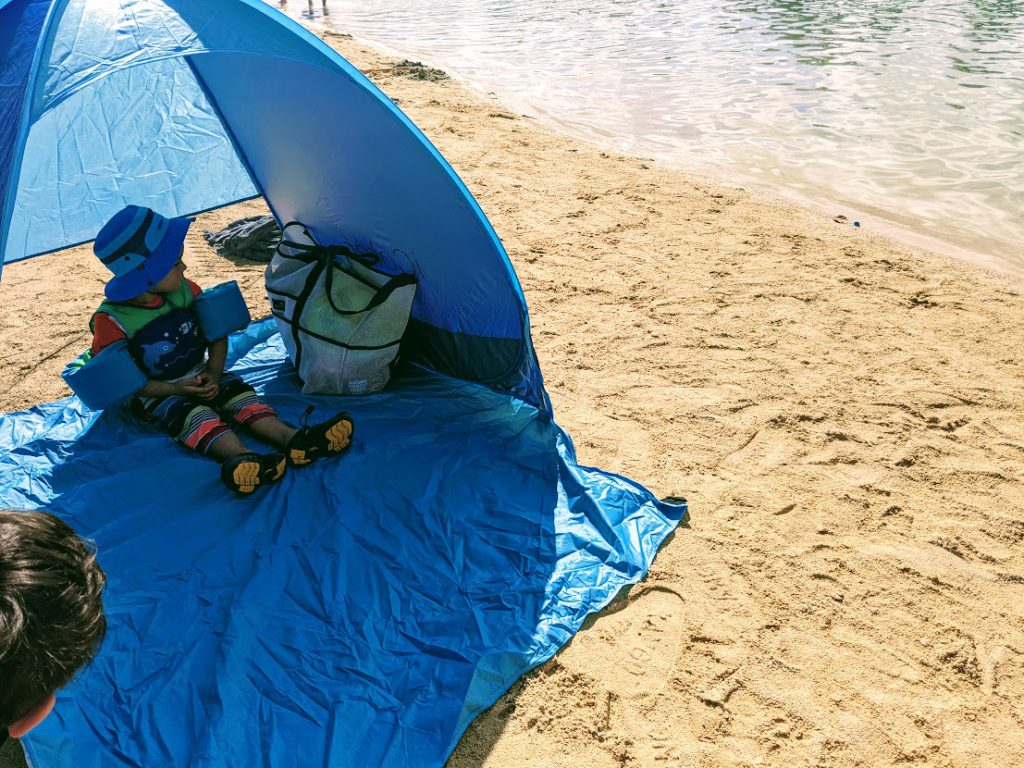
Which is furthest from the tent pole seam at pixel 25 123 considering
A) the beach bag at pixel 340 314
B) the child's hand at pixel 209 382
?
the beach bag at pixel 340 314

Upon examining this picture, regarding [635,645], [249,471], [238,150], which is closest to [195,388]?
[249,471]

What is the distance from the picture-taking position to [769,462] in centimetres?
340

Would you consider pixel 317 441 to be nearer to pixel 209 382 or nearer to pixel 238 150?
pixel 209 382

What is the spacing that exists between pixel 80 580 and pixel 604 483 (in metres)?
2.21

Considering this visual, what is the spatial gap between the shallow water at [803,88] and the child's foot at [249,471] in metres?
5.13

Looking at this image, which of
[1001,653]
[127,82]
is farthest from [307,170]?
[1001,653]

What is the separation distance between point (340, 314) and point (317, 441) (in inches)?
26.3

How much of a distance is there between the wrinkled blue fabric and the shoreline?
4052 mm

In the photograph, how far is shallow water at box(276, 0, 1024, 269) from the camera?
7055mm

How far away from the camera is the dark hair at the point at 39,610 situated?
1.16m

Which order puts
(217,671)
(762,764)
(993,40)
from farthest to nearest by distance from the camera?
(993,40) < (217,671) < (762,764)

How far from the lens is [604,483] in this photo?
3197mm

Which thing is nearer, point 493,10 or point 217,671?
point 217,671

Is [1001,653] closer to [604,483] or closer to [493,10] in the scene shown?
[604,483]
